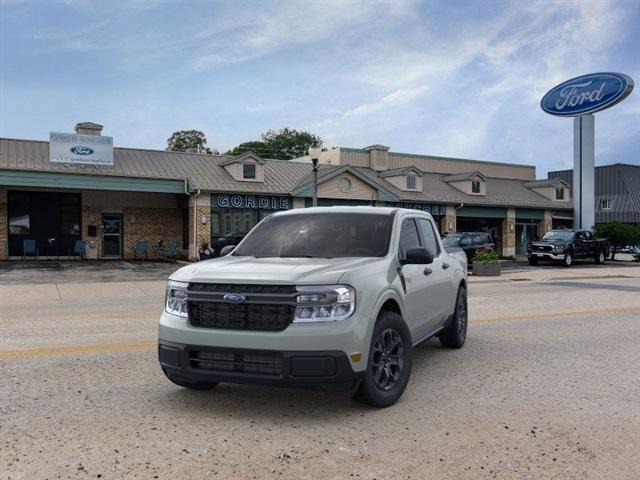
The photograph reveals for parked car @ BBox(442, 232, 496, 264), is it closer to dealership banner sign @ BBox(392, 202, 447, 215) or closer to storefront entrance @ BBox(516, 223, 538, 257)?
dealership banner sign @ BBox(392, 202, 447, 215)

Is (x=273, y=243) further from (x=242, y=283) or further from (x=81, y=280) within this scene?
(x=81, y=280)

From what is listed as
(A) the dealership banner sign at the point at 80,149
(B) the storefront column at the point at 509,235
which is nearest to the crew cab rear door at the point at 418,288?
(A) the dealership banner sign at the point at 80,149

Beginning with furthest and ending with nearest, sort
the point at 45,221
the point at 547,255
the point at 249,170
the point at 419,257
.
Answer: the point at 249,170 → the point at 547,255 → the point at 45,221 → the point at 419,257

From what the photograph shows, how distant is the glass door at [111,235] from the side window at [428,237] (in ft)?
84.5

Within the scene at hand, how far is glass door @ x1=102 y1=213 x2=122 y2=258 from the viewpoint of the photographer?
30.2 meters

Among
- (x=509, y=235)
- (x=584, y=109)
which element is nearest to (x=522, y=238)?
(x=509, y=235)

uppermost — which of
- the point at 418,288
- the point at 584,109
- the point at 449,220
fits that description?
the point at 584,109

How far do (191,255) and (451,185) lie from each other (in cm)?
1932

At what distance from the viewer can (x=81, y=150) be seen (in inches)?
1083

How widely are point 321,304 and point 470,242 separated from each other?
899 inches

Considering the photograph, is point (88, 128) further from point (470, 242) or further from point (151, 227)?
point (470, 242)

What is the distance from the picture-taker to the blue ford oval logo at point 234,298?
4664mm

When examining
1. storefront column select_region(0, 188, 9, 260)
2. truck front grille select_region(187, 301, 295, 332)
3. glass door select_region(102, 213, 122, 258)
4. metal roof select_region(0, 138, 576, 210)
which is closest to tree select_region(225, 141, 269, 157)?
metal roof select_region(0, 138, 576, 210)

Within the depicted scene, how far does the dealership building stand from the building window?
52mm
